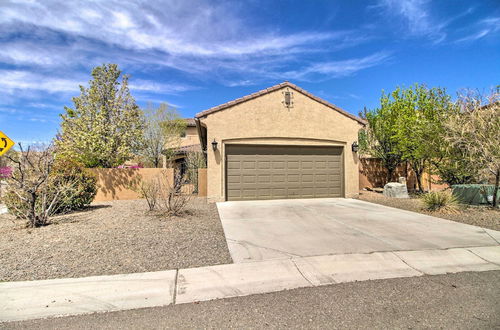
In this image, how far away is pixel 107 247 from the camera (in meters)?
5.11

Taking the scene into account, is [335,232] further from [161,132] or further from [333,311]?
[161,132]

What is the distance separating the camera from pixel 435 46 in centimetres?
1177

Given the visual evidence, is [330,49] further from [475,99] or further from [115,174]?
[115,174]

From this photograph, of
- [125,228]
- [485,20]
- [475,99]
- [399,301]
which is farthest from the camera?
[475,99]

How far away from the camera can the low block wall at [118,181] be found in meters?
13.6

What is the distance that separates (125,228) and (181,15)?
7.44 meters

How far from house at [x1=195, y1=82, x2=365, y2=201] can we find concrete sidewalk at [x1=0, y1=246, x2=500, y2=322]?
7475mm

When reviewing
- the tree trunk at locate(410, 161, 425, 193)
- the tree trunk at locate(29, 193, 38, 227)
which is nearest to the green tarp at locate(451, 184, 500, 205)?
the tree trunk at locate(410, 161, 425, 193)

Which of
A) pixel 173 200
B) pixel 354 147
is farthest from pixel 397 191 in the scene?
pixel 173 200

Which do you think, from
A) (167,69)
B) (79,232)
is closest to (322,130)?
(167,69)

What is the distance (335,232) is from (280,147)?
6.42m

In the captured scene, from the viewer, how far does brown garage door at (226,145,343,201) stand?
1186cm

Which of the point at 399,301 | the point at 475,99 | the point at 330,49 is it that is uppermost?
the point at 330,49

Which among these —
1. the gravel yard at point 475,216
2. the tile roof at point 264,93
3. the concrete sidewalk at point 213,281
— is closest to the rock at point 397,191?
the gravel yard at point 475,216
